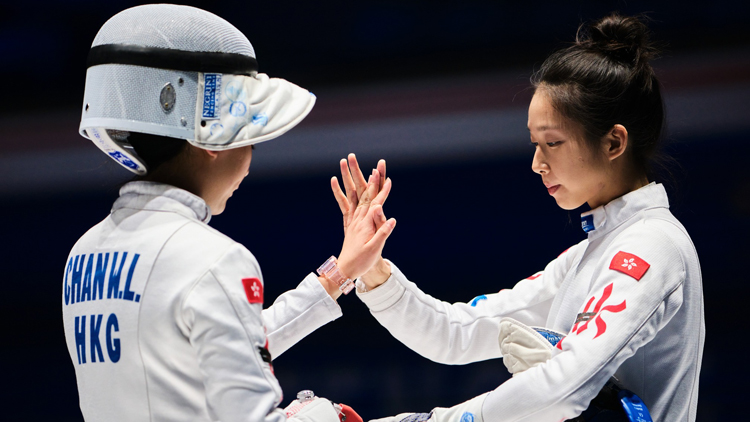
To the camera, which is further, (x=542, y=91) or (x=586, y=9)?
(x=586, y=9)

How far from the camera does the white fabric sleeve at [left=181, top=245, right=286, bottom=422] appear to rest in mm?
1154

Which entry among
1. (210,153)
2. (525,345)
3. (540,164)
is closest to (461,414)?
(525,345)

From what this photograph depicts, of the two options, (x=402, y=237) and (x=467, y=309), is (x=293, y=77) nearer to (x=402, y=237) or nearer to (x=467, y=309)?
(x=402, y=237)

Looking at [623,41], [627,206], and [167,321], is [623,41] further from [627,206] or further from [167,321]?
[167,321]

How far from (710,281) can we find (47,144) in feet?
15.0

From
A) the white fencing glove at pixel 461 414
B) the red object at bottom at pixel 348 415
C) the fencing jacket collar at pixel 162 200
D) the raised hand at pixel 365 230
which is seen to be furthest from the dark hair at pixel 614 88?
the fencing jacket collar at pixel 162 200

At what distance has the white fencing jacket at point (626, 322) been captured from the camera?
1.55 meters

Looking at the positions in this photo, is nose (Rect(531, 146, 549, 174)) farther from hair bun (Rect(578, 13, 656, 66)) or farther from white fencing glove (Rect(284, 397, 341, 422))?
white fencing glove (Rect(284, 397, 341, 422))

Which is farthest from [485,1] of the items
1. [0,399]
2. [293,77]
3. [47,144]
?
[0,399]

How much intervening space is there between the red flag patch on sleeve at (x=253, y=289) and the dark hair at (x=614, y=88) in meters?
1.05

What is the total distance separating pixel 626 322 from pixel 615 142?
1.77ft

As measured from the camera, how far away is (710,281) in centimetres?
425

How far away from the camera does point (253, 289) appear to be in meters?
1.25

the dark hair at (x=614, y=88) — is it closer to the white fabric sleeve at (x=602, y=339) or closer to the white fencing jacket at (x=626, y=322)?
the white fencing jacket at (x=626, y=322)
